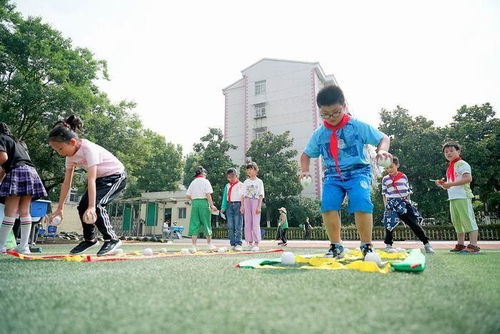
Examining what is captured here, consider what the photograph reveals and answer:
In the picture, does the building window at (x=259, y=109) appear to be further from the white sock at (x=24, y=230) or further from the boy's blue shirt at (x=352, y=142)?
the boy's blue shirt at (x=352, y=142)

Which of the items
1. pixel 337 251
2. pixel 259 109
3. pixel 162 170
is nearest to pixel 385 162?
pixel 337 251

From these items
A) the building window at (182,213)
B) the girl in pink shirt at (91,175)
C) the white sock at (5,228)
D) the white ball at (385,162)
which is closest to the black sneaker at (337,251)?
the white ball at (385,162)

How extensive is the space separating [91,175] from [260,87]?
3424 cm

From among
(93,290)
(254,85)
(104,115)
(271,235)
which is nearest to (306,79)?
(254,85)

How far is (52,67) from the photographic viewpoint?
17.8 meters

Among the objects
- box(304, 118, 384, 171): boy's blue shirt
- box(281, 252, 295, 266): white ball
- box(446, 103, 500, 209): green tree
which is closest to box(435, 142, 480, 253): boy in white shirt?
box(304, 118, 384, 171): boy's blue shirt

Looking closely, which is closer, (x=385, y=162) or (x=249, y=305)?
(x=249, y=305)

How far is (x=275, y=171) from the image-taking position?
90.1 ft

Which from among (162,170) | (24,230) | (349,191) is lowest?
(24,230)

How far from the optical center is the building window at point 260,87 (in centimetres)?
3662

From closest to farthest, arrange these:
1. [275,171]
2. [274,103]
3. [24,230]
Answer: [24,230]
[275,171]
[274,103]

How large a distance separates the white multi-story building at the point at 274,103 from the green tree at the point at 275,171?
5087mm

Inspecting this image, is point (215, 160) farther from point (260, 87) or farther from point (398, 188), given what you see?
point (398, 188)

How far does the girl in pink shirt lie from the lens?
4.07 meters
